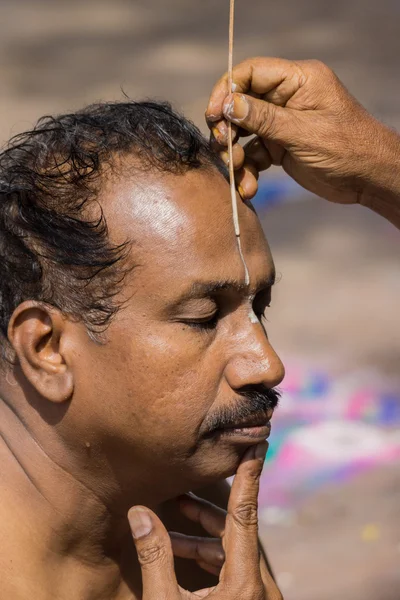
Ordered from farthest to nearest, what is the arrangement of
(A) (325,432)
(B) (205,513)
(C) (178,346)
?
(A) (325,432), (B) (205,513), (C) (178,346)

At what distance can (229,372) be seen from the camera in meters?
2.89

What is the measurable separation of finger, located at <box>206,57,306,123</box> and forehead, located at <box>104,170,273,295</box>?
24cm

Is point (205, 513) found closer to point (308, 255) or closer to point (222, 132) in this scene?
point (222, 132)

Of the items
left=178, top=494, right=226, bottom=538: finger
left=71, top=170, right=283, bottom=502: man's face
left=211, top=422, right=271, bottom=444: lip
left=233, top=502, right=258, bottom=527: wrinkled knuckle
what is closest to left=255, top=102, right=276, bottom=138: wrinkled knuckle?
left=71, top=170, right=283, bottom=502: man's face

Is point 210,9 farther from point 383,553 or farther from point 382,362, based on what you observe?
point 383,553

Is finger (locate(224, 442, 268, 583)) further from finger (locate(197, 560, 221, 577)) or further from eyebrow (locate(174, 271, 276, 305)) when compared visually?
Result: eyebrow (locate(174, 271, 276, 305))

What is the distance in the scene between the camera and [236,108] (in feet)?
9.60

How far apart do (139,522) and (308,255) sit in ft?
14.4

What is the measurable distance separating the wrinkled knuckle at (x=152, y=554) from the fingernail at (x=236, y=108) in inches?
49.7

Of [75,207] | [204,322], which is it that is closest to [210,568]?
[204,322]

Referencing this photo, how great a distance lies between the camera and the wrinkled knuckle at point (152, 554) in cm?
287

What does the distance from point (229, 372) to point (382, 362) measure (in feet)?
11.9

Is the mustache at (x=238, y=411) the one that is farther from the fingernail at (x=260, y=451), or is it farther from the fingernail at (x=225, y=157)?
the fingernail at (x=225, y=157)

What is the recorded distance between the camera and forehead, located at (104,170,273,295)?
287 cm
